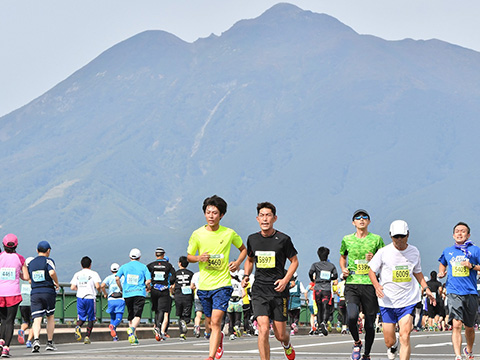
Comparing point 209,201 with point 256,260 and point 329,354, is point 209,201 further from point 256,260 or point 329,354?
point 329,354

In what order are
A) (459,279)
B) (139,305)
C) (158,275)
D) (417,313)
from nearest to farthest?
(459,279) → (139,305) → (158,275) → (417,313)

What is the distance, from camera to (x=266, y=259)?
12.6m

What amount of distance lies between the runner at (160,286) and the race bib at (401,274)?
11.4 m

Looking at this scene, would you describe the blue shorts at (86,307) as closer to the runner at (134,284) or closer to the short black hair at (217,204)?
the runner at (134,284)

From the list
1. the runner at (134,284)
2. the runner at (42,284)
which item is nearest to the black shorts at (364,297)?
the runner at (42,284)

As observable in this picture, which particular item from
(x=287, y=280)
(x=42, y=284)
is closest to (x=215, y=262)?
(x=287, y=280)

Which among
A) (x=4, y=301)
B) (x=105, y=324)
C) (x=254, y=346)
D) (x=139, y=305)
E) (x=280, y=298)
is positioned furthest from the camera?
(x=105, y=324)

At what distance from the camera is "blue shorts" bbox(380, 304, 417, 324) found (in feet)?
41.5

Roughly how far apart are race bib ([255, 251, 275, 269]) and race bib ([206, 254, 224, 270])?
2.17 ft

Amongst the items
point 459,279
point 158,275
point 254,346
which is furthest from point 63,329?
point 459,279

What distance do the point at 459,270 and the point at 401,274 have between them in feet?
7.14

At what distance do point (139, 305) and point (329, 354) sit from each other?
6028 mm

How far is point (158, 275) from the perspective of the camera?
78.0ft

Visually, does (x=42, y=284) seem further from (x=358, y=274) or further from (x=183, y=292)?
(x=183, y=292)
